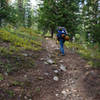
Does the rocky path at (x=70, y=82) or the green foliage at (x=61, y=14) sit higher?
the green foliage at (x=61, y=14)

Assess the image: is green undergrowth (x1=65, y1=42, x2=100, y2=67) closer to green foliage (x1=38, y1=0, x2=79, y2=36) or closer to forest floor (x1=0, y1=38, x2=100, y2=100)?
forest floor (x1=0, y1=38, x2=100, y2=100)

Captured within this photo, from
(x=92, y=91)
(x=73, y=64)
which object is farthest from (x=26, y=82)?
(x=73, y=64)

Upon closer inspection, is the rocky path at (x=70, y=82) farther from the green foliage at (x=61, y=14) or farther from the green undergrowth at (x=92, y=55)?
the green foliage at (x=61, y=14)

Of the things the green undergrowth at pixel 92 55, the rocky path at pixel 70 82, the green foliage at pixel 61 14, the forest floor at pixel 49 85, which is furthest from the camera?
the green foliage at pixel 61 14

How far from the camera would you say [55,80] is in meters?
5.44

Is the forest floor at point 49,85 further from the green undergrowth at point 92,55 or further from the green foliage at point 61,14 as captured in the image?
the green foliage at point 61,14

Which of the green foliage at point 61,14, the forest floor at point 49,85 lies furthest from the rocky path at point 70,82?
the green foliage at point 61,14

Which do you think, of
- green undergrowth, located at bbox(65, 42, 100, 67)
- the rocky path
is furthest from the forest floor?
green undergrowth, located at bbox(65, 42, 100, 67)

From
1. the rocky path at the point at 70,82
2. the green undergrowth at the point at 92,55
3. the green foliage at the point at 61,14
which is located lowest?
the rocky path at the point at 70,82

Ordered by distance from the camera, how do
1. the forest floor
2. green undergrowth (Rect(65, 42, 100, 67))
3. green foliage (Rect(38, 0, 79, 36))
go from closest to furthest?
1. the forest floor
2. green undergrowth (Rect(65, 42, 100, 67))
3. green foliage (Rect(38, 0, 79, 36))

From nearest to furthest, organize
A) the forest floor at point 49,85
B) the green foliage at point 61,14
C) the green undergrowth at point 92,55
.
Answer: the forest floor at point 49,85
the green undergrowth at point 92,55
the green foliage at point 61,14

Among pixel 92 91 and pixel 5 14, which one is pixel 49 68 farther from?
pixel 5 14

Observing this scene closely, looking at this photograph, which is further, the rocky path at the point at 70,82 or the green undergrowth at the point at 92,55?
the green undergrowth at the point at 92,55

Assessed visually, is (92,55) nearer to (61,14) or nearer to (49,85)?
(49,85)
